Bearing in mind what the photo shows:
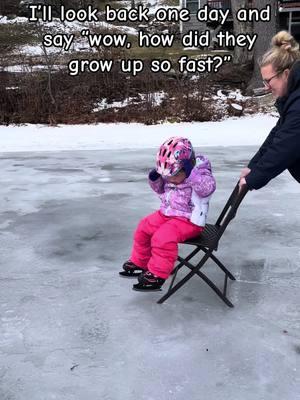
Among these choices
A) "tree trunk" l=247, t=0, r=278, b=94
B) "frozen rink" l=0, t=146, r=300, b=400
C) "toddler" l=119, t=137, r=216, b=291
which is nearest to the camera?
"frozen rink" l=0, t=146, r=300, b=400

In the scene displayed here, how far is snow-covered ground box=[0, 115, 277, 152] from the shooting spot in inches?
348

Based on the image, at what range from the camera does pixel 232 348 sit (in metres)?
2.63

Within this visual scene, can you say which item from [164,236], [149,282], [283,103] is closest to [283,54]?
[283,103]

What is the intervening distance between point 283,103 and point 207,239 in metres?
0.88

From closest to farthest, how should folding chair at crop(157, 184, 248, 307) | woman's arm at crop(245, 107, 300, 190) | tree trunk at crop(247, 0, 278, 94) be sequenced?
woman's arm at crop(245, 107, 300, 190)
folding chair at crop(157, 184, 248, 307)
tree trunk at crop(247, 0, 278, 94)

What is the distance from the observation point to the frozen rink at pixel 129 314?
93.1 inches

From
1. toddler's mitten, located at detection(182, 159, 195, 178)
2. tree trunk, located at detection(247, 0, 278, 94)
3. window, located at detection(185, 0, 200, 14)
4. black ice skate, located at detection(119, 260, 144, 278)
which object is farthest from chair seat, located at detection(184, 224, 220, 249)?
window, located at detection(185, 0, 200, 14)

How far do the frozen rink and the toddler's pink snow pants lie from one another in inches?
11.2

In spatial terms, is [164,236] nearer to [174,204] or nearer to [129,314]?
[174,204]

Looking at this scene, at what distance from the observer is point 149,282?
3023 mm

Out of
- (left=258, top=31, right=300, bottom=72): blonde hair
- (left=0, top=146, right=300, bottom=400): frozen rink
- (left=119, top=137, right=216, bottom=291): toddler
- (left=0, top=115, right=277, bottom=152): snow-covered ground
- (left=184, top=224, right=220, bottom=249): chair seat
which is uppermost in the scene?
(left=258, top=31, right=300, bottom=72): blonde hair

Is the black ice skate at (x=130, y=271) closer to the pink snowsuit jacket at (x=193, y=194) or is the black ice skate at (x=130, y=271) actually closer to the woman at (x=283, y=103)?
the pink snowsuit jacket at (x=193, y=194)

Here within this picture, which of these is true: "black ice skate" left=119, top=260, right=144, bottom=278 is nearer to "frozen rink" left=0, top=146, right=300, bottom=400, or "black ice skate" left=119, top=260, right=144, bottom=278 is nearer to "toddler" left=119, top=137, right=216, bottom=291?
"frozen rink" left=0, top=146, right=300, bottom=400

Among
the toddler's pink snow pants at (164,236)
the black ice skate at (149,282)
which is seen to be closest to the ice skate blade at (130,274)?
the toddler's pink snow pants at (164,236)
